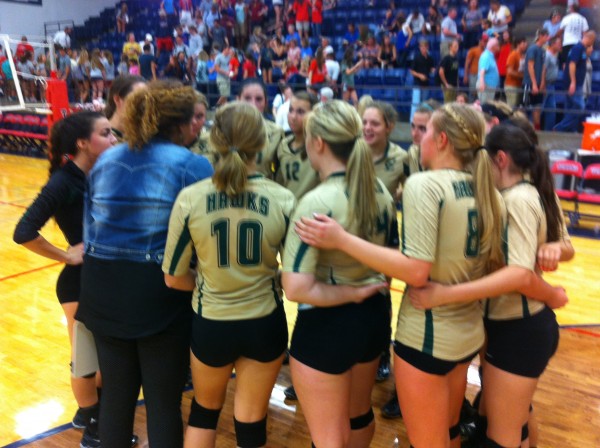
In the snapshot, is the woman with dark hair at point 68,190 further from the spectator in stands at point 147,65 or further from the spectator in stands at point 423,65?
the spectator in stands at point 147,65

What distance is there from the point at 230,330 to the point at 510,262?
39.2 inches

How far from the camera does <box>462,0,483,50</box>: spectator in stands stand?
10.9 m

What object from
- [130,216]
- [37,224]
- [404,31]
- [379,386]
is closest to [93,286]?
[130,216]

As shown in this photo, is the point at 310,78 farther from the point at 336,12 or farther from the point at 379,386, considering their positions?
the point at 379,386

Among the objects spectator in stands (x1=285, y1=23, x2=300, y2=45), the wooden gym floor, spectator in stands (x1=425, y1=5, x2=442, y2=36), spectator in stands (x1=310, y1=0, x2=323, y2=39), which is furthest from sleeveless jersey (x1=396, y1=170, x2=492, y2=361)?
spectator in stands (x1=310, y1=0, x2=323, y2=39)

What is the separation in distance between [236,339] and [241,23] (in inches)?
564

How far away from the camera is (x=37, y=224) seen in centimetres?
233

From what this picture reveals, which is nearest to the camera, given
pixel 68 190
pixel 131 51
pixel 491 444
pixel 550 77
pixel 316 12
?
pixel 491 444

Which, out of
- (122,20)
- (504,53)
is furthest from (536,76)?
(122,20)

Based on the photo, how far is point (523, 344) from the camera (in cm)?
208

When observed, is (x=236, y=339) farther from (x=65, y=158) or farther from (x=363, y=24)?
(x=363, y=24)

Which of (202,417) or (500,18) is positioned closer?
(202,417)

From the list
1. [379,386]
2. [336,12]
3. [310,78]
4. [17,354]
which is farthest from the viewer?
[336,12]

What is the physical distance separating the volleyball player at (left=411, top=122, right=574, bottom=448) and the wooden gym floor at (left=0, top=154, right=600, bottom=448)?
0.91m
